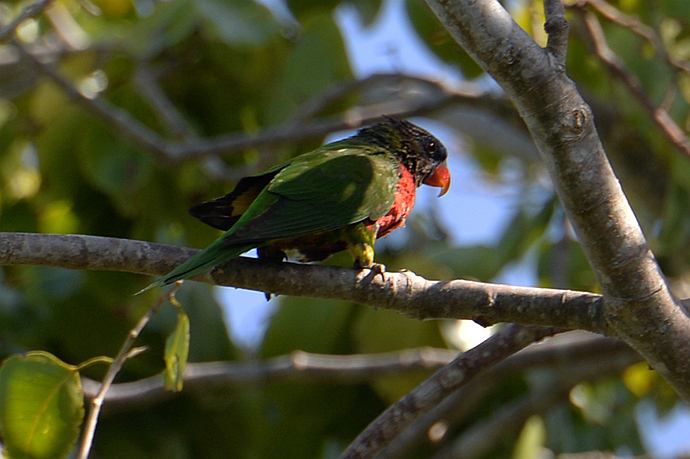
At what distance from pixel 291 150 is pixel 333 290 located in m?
2.31

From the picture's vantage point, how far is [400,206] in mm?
2691

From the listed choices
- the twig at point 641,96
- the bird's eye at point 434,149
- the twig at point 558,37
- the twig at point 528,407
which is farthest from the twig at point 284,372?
the twig at point 558,37

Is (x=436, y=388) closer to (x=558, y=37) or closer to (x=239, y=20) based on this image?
(x=558, y=37)

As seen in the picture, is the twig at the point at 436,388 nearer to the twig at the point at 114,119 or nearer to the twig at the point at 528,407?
the twig at the point at 528,407

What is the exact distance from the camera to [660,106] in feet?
11.7

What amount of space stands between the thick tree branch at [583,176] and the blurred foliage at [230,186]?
164cm

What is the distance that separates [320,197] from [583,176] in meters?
0.90

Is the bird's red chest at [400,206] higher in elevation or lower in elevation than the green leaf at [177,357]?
higher

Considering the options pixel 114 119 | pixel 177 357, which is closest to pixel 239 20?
pixel 114 119

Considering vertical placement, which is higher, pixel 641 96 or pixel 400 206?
pixel 641 96

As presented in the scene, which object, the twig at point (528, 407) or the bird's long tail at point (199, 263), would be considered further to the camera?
the twig at point (528, 407)

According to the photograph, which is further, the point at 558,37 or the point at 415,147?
the point at 415,147

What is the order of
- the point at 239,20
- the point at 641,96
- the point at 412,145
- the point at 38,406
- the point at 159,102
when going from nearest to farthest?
1. the point at 38,406
2. the point at 412,145
3. the point at 641,96
4. the point at 239,20
5. the point at 159,102

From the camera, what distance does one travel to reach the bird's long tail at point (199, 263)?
1819 millimetres
